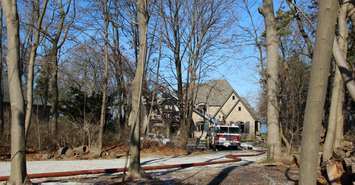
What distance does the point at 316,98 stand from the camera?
3.27 meters

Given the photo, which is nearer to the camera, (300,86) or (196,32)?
(300,86)

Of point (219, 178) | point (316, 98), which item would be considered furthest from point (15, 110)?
point (316, 98)

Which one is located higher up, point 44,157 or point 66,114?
point 66,114

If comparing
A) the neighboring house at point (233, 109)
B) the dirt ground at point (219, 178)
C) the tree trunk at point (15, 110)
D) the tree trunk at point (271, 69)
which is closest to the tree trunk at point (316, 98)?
the tree trunk at point (15, 110)

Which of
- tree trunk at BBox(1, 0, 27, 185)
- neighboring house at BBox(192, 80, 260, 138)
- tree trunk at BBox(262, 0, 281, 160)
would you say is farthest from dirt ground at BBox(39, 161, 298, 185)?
neighboring house at BBox(192, 80, 260, 138)

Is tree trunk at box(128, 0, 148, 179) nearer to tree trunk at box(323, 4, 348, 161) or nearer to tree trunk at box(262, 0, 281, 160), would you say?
tree trunk at box(323, 4, 348, 161)

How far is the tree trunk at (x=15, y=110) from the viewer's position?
9.20m

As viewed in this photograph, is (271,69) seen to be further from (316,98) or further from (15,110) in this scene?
(316,98)

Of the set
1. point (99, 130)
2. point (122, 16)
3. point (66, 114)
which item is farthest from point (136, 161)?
point (66, 114)

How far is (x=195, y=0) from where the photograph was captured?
34.3 m

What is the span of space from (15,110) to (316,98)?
24.5 ft

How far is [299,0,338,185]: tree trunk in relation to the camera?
3.26 metres

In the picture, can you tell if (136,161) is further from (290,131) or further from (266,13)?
(290,131)

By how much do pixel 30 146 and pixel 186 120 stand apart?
12.9 meters
